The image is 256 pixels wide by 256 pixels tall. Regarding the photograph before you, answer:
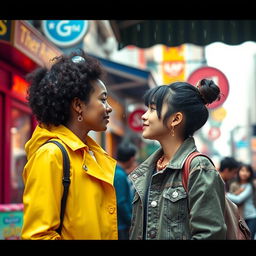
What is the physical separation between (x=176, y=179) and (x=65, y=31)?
803 centimetres

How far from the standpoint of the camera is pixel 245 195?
7492 mm

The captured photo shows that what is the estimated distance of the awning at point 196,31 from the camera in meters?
5.91

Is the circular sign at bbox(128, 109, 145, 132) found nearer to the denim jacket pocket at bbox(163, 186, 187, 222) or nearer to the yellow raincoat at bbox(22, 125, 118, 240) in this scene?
the yellow raincoat at bbox(22, 125, 118, 240)

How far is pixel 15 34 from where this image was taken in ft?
20.6

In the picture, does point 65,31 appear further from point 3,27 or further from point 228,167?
point 228,167

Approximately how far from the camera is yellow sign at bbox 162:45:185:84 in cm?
2000

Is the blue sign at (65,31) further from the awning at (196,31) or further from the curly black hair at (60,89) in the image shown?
the curly black hair at (60,89)

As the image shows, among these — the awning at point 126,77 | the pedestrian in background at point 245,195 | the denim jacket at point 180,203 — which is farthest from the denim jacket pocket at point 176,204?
the awning at point 126,77

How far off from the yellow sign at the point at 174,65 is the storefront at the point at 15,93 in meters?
11.1

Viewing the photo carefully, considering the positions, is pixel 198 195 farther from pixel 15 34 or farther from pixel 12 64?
pixel 12 64

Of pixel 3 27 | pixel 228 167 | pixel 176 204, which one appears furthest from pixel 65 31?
pixel 176 204

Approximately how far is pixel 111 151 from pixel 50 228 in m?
15.7

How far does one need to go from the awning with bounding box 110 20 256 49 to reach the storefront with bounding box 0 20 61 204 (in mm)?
1386
